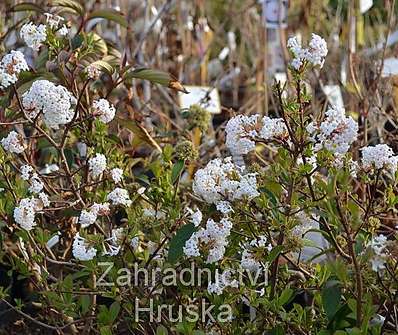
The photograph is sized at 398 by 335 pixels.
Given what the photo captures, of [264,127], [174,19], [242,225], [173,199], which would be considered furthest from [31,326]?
[174,19]

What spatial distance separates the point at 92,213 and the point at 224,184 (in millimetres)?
234

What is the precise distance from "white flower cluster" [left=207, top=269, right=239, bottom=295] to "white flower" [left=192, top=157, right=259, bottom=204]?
12 centimetres

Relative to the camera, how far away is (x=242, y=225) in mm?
1141

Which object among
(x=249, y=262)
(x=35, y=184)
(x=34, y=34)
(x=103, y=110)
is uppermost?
(x=34, y=34)

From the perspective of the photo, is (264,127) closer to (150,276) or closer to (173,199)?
(173,199)

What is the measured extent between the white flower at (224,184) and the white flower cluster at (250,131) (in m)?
0.04

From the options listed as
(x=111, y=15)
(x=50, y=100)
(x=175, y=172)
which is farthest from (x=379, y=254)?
(x=111, y=15)

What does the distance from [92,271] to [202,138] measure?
2.85 ft

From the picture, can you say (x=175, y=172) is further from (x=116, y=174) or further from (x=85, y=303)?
(x=85, y=303)

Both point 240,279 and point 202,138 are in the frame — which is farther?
point 202,138

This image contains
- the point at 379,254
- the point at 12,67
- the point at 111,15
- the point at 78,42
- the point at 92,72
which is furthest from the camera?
the point at 111,15

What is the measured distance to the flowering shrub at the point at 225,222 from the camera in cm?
104

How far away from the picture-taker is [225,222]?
1.09 metres

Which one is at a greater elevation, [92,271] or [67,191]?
[67,191]
